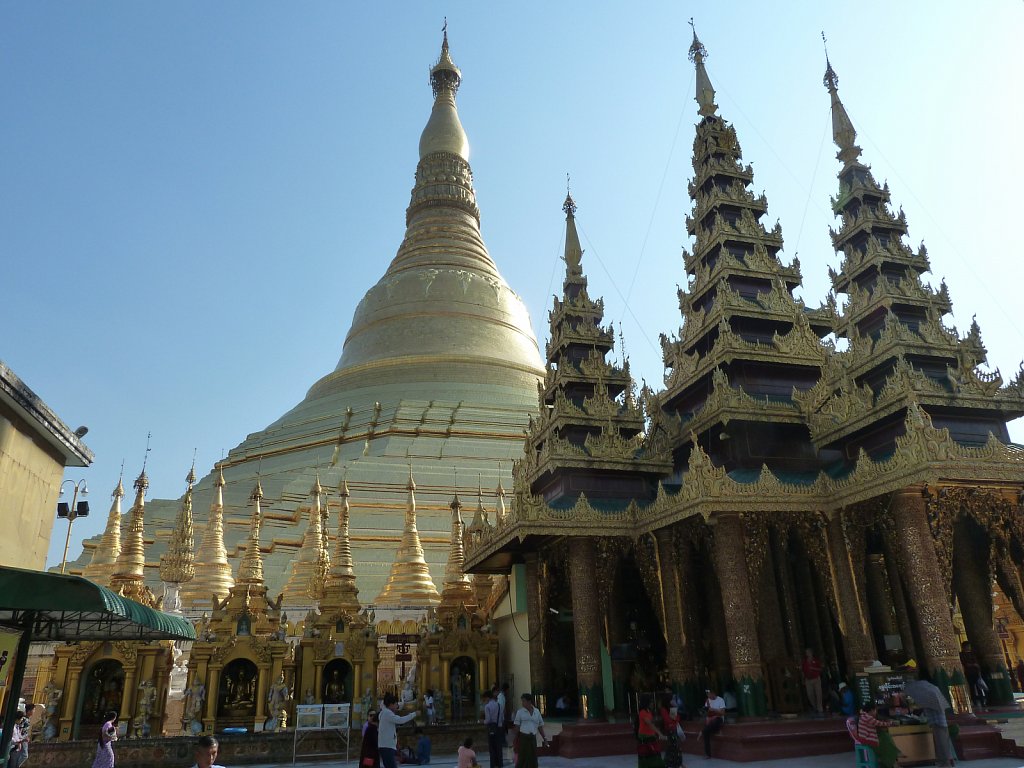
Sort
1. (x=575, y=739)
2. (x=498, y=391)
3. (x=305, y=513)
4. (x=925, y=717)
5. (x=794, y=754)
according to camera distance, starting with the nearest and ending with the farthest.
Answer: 1. (x=925, y=717)
2. (x=794, y=754)
3. (x=575, y=739)
4. (x=305, y=513)
5. (x=498, y=391)

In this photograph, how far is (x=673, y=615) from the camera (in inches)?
571

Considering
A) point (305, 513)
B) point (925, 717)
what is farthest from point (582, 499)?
point (305, 513)

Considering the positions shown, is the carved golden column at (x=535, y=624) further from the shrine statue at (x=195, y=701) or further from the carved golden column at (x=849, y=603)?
the shrine statue at (x=195, y=701)

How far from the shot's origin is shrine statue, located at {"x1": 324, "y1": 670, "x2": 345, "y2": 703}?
19016 mm

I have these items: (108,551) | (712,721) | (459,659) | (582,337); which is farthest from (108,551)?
(712,721)

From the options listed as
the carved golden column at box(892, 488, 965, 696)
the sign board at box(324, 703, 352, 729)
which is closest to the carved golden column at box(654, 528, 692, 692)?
the carved golden column at box(892, 488, 965, 696)

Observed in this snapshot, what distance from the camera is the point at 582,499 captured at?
14.9 metres

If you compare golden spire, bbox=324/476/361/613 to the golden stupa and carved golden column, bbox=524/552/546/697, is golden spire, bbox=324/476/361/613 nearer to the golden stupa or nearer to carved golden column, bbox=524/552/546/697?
the golden stupa

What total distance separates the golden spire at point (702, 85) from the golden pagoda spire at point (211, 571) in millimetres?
18953

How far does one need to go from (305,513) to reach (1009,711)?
78.4ft

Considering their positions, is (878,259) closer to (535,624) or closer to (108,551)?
(535,624)

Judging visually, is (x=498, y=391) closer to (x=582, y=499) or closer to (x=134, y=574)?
(x=134, y=574)

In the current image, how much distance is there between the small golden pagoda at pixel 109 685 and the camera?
1703 cm

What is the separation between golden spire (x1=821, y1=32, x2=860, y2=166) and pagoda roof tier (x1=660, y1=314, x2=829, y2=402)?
14.0 feet
